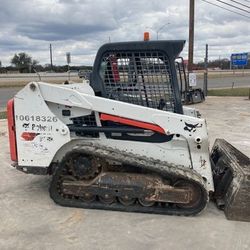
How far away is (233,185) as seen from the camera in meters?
4.66

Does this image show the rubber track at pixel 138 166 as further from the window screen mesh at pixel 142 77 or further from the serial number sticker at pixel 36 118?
the window screen mesh at pixel 142 77

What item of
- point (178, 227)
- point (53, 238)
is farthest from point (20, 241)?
point (178, 227)

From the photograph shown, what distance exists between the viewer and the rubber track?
465cm

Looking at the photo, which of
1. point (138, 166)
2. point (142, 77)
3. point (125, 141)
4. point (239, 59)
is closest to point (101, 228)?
point (138, 166)

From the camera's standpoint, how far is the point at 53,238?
4094mm

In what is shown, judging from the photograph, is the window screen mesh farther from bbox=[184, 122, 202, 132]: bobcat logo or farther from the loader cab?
bbox=[184, 122, 202, 132]: bobcat logo

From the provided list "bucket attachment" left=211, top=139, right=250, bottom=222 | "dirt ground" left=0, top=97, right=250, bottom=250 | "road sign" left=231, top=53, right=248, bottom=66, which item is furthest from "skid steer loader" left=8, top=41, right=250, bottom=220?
"road sign" left=231, top=53, right=248, bottom=66

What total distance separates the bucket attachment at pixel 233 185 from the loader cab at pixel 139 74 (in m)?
0.98

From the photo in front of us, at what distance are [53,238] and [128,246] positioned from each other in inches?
30.5

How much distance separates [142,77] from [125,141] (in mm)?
836

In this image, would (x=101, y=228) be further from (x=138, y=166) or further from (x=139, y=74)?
(x=139, y=74)

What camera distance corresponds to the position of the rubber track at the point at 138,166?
4652mm

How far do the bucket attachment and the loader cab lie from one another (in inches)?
38.6

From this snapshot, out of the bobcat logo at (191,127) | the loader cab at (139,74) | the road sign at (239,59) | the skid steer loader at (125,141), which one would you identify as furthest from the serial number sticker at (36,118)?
the road sign at (239,59)
